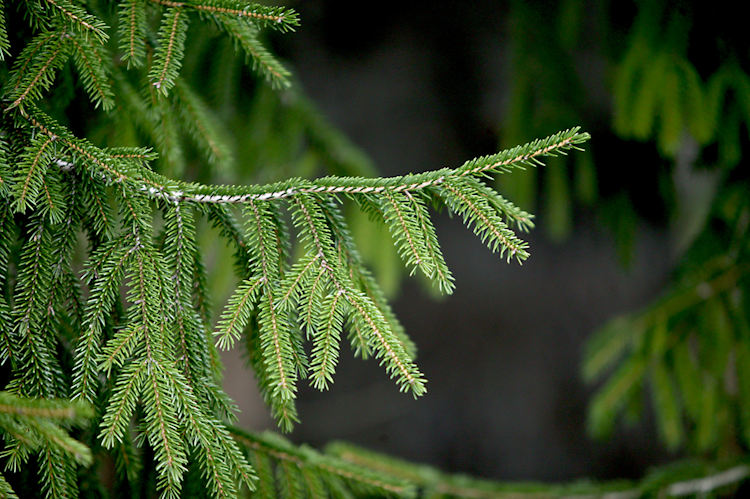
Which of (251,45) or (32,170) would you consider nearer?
(32,170)

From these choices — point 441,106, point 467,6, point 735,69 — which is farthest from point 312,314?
point 467,6

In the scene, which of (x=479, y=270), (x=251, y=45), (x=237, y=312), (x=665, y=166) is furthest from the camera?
(x=479, y=270)

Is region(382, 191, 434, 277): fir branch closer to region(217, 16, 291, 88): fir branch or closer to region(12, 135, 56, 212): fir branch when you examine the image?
region(217, 16, 291, 88): fir branch

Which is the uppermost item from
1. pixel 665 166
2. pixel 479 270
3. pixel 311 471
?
pixel 665 166

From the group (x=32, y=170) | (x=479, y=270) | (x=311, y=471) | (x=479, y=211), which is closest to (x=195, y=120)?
(x=32, y=170)

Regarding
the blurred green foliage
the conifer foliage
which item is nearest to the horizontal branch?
the conifer foliage

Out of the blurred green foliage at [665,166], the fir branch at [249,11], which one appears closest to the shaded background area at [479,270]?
the blurred green foliage at [665,166]

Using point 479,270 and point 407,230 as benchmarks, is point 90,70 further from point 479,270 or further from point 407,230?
point 479,270

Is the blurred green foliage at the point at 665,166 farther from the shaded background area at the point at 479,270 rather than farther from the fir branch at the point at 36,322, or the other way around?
the fir branch at the point at 36,322

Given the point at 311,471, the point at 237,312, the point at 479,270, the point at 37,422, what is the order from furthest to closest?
the point at 479,270 < the point at 311,471 < the point at 237,312 < the point at 37,422
